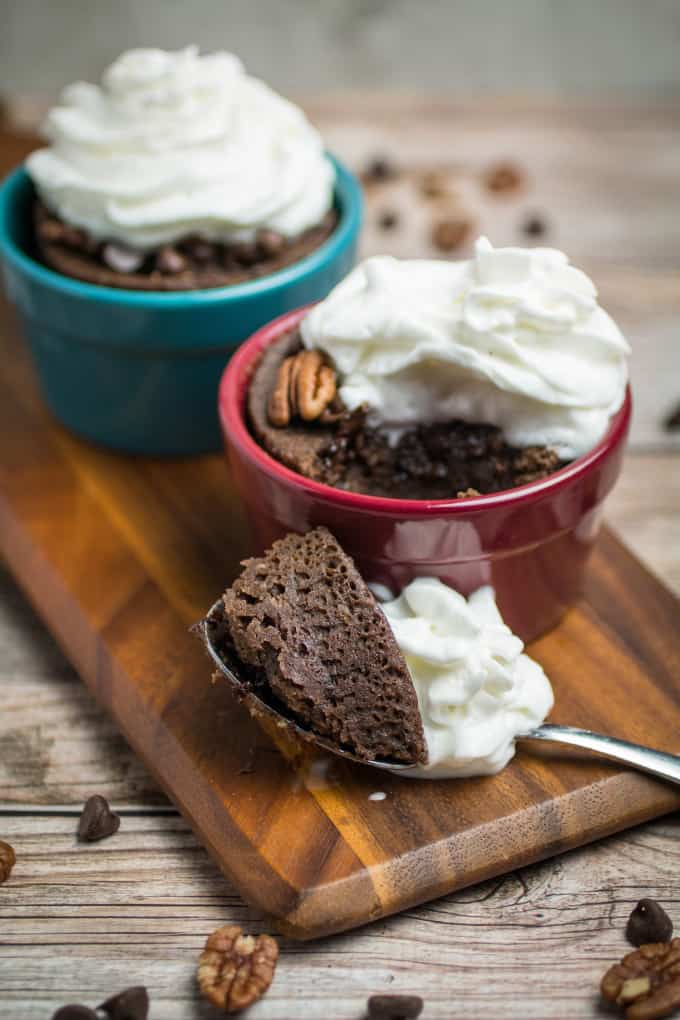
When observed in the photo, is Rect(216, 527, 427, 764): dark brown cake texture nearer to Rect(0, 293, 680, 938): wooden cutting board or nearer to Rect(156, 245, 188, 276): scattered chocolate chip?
Rect(0, 293, 680, 938): wooden cutting board

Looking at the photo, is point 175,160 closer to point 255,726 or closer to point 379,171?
point 255,726

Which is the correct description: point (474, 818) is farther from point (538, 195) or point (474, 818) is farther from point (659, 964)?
point (538, 195)

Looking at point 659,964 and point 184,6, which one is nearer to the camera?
point 659,964

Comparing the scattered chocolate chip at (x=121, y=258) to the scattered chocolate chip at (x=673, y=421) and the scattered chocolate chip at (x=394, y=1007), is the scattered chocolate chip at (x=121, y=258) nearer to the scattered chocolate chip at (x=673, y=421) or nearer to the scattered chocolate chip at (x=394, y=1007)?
the scattered chocolate chip at (x=673, y=421)

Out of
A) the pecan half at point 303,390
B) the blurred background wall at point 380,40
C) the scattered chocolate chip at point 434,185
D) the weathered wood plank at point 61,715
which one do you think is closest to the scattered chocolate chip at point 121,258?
the pecan half at point 303,390

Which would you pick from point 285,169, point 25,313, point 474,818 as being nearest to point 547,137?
point 285,169

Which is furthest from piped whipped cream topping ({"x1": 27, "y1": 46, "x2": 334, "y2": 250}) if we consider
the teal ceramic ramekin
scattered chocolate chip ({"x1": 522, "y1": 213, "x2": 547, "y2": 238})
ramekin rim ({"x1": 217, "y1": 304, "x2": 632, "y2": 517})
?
scattered chocolate chip ({"x1": 522, "y1": 213, "x2": 547, "y2": 238})

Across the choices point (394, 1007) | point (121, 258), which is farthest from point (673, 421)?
point (394, 1007)

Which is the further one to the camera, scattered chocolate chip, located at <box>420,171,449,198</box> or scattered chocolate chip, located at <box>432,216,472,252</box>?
scattered chocolate chip, located at <box>420,171,449,198</box>
